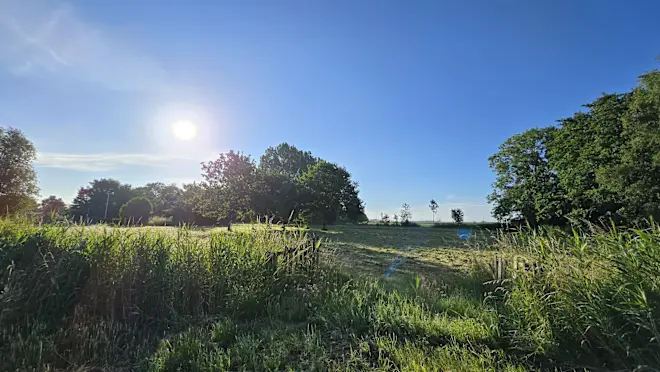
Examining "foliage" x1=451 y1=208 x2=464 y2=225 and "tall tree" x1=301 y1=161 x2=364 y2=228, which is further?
"foliage" x1=451 y1=208 x2=464 y2=225

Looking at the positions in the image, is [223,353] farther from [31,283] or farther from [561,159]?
[561,159]

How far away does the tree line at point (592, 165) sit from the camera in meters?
11.4

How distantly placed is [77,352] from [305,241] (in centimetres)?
267

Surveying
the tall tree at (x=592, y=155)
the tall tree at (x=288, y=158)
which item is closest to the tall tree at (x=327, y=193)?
the tall tree at (x=288, y=158)

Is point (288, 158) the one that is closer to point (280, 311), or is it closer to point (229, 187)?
point (229, 187)

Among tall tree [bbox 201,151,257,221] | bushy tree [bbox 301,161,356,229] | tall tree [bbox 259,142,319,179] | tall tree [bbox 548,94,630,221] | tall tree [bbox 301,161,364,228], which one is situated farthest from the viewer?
tall tree [bbox 259,142,319,179]

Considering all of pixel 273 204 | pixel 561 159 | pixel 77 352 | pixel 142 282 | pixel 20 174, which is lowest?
pixel 77 352

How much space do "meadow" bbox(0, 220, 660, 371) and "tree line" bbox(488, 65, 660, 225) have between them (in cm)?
499

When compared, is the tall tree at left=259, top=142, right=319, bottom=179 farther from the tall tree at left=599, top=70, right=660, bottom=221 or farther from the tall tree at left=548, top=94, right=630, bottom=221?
the tall tree at left=599, top=70, right=660, bottom=221

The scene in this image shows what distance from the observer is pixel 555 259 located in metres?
2.64

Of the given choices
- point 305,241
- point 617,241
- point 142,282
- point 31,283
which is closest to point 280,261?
point 305,241

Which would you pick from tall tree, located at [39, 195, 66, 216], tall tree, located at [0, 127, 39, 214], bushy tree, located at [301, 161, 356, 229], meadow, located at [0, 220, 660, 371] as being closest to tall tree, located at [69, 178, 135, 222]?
Answer: tall tree, located at [0, 127, 39, 214]

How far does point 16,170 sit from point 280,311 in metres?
22.6

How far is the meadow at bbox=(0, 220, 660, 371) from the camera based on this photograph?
207 cm
